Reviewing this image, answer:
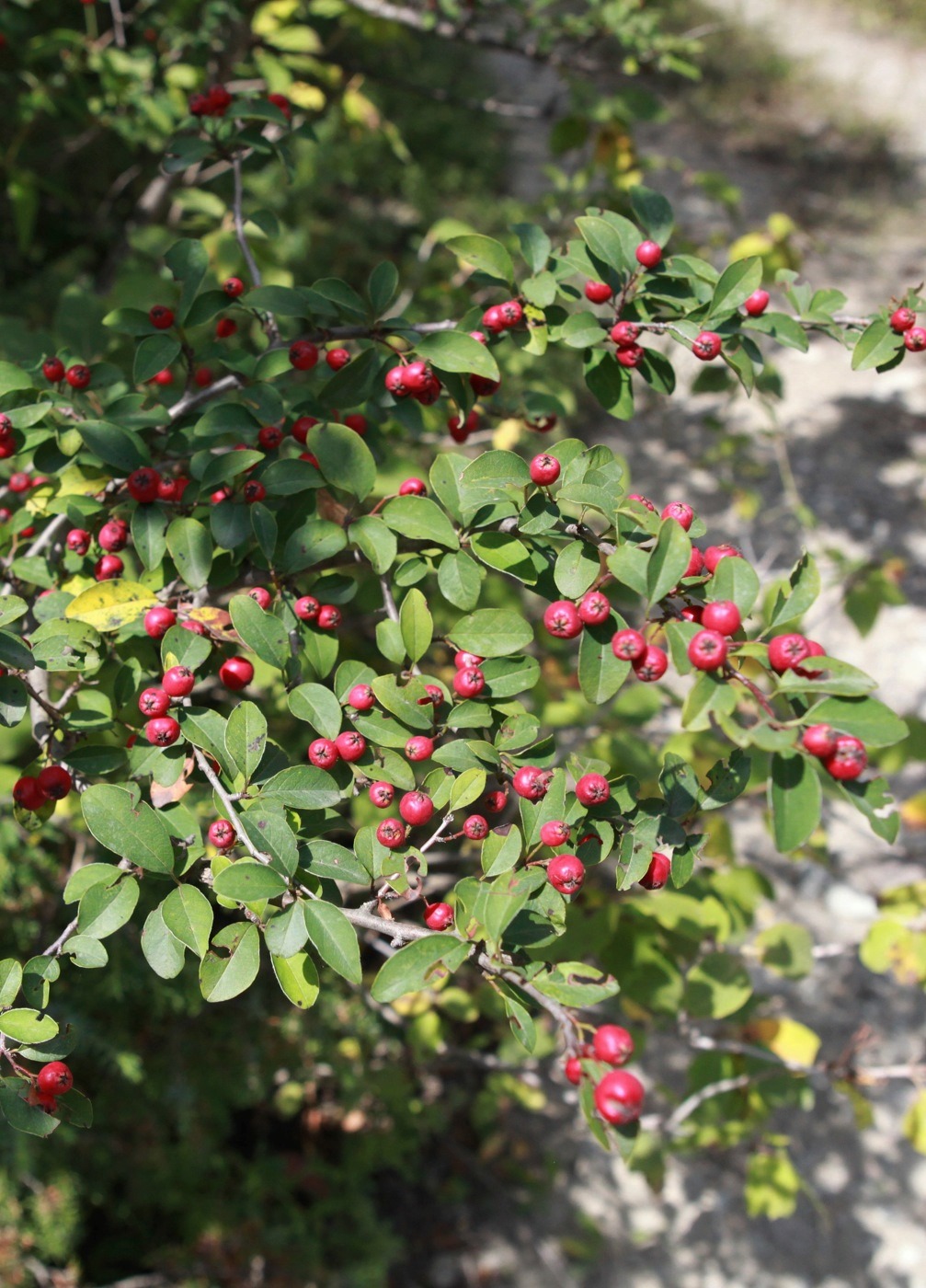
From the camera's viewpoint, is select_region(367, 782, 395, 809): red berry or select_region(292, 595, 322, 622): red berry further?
select_region(292, 595, 322, 622): red berry

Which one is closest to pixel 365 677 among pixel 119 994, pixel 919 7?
pixel 119 994

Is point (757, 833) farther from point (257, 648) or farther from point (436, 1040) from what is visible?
point (257, 648)

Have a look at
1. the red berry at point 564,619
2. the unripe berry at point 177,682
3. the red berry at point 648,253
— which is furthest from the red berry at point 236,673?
the red berry at point 648,253

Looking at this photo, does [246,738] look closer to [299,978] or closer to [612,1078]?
[299,978]

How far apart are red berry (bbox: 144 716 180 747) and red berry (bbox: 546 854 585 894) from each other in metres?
0.53

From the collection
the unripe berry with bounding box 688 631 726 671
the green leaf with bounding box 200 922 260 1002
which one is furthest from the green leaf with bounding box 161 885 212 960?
the unripe berry with bounding box 688 631 726 671

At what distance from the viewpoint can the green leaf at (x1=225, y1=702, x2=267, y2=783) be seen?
1188mm

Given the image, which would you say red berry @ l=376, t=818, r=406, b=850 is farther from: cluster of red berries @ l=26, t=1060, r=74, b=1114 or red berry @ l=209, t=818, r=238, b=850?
cluster of red berries @ l=26, t=1060, r=74, b=1114

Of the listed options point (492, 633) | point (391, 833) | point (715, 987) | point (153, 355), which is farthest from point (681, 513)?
point (715, 987)

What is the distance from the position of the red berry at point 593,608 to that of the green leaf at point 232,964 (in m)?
0.57

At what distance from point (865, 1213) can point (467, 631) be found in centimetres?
317

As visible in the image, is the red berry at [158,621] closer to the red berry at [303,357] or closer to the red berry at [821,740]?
the red berry at [303,357]

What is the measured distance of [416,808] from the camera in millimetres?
1207

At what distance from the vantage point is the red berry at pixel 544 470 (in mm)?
A: 1231
